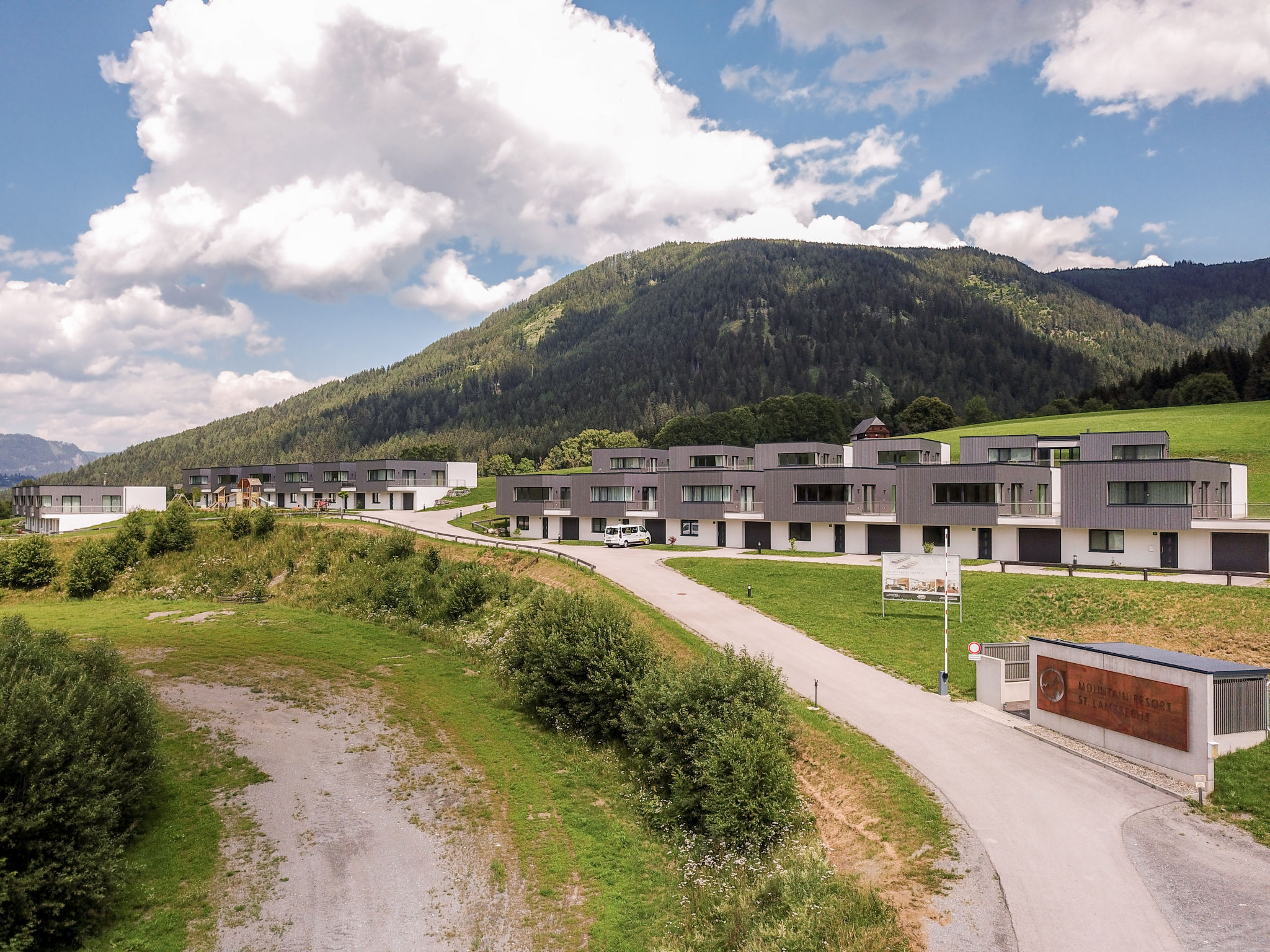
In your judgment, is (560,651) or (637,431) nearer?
(560,651)

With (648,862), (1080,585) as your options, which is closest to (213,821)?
(648,862)

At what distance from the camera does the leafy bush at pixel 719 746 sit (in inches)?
749

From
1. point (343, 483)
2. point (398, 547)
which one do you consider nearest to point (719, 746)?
point (398, 547)

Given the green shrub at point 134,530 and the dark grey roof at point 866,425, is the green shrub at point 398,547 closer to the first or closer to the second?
the green shrub at point 134,530

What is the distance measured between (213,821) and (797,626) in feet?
82.9

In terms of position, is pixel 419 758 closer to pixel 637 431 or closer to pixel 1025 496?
pixel 1025 496

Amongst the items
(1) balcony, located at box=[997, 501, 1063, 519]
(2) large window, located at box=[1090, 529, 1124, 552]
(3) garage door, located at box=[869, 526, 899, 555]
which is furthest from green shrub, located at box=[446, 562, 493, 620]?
(2) large window, located at box=[1090, 529, 1124, 552]

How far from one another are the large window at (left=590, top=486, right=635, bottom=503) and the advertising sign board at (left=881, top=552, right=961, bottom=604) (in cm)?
3693

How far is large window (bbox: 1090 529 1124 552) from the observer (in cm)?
4784

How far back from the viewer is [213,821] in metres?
21.4

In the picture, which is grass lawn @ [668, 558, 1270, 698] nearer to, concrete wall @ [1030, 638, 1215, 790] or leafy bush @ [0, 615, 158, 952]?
concrete wall @ [1030, 638, 1215, 790]

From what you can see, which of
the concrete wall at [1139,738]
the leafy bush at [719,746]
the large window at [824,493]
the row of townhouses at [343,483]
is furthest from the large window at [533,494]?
the concrete wall at [1139,738]

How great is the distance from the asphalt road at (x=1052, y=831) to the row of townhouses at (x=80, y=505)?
360ft

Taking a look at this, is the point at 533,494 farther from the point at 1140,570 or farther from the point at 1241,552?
the point at 1241,552
